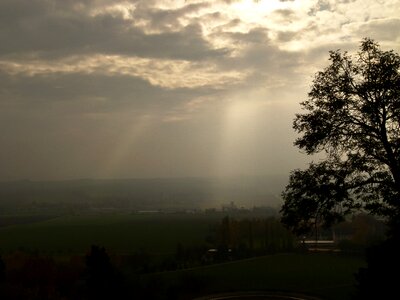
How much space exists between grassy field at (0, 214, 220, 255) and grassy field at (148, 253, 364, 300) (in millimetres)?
22199

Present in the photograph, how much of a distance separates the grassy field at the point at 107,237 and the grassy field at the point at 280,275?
72.8 feet

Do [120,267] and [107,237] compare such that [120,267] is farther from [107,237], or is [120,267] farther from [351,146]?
[351,146]

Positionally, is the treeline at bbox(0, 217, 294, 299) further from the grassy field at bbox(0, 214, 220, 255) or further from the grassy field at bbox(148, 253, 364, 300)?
the grassy field at bbox(0, 214, 220, 255)

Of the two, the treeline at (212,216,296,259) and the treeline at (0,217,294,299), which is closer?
the treeline at (0,217,294,299)

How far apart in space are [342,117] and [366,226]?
76171 millimetres

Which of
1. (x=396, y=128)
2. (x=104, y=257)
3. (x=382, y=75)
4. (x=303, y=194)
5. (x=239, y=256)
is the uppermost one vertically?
(x=382, y=75)

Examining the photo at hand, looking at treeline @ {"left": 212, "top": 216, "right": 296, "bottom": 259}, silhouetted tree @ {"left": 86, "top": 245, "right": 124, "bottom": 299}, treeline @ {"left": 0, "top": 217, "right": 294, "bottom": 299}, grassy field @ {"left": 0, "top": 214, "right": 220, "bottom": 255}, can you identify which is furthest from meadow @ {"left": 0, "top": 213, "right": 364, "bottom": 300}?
silhouetted tree @ {"left": 86, "top": 245, "right": 124, "bottom": 299}

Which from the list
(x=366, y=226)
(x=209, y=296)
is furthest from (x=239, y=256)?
(x=209, y=296)

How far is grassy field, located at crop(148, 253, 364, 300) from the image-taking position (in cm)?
3669

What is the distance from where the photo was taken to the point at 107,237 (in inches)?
3762

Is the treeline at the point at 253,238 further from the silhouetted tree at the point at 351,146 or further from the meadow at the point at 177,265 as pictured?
the silhouetted tree at the point at 351,146

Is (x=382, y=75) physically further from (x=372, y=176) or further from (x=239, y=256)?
(x=239, y=256)

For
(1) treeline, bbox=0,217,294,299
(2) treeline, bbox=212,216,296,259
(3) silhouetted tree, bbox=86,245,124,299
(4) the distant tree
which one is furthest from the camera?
(2) treeline, bbox=212,216,296,259

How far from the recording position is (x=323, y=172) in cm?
1327
